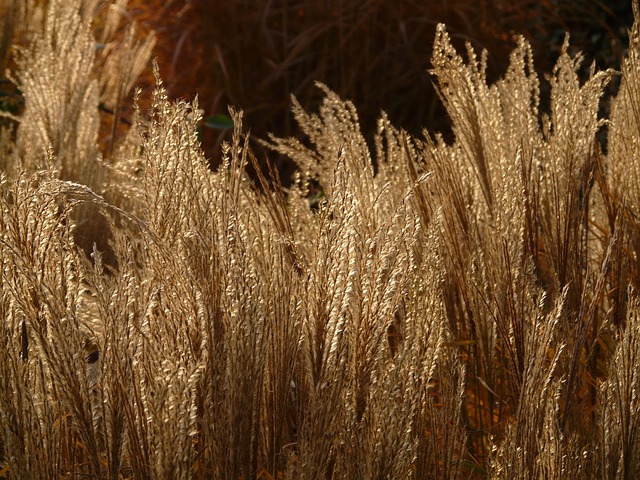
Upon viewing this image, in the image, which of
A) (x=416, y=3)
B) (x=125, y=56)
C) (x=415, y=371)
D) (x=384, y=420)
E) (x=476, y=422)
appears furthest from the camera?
(x=416, y=3)

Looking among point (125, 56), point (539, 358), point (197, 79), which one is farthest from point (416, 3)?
point (539, 358)

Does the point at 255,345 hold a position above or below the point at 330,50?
below

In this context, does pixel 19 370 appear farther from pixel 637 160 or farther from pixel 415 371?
pixel 637 160

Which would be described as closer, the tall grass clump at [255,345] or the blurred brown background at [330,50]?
the tall grass clump at [255,345]

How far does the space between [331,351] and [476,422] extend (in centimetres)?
80

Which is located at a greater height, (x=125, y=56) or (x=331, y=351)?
(x=125, y=56)

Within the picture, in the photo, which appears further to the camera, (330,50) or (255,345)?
(330,50)

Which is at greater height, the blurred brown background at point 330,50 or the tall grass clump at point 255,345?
the blurred brown background at point 330,50

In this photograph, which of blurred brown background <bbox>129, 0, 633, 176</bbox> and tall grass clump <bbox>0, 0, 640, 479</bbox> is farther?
blurred brown background <bbox>129, 0, 633, 176</bbox>

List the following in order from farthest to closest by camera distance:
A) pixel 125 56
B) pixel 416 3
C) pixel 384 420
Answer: pixel 416 3 → pixel 125 56 → pixel 384 420

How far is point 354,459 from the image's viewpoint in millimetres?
1511

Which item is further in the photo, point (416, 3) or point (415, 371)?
point (416, 3)

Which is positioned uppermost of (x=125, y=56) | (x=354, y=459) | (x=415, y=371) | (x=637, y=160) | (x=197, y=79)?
(x=197, y=79)

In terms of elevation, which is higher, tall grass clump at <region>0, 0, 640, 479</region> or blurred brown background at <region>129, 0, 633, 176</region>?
blurred brown background at <region>129, 0, 633, 176</region>
